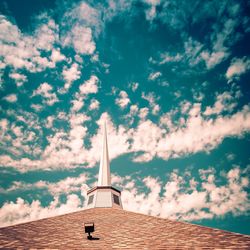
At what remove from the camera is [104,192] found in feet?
74.0

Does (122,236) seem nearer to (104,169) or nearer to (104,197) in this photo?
(104,197)

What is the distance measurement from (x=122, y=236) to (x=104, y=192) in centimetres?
1237

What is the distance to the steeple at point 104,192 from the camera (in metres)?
21.5

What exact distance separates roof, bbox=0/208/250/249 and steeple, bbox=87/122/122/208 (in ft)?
24.8

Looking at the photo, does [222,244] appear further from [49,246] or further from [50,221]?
[50,221]

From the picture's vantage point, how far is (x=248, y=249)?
808cm

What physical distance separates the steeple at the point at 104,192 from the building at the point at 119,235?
20.9 feet

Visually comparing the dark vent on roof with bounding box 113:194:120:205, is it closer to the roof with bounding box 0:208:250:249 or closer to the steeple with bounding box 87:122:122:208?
the steeple with bounding box 87:122:122:208

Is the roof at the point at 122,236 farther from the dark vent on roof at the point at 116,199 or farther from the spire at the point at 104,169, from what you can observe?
the spire at the point at 104,169

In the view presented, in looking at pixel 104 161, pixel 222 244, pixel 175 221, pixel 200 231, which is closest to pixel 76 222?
pixel 175 221

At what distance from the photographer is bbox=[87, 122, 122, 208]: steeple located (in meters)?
21.5

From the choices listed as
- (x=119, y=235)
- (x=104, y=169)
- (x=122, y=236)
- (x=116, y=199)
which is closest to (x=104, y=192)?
(x=116, y=199)

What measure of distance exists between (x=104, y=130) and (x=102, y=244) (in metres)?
20.5

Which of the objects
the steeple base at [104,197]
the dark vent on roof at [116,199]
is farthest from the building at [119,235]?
the dark vent on roof at [116,199]
